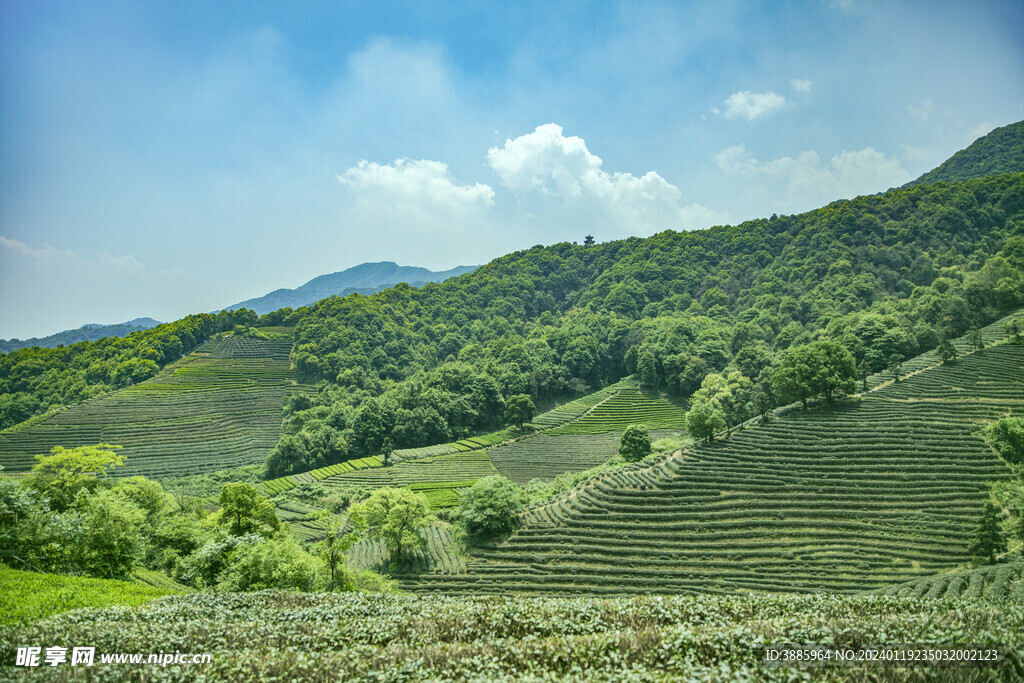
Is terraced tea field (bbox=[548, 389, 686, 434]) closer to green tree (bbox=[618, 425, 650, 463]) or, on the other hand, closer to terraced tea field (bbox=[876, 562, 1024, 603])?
green tree (bbox=[618, 425, 650, 463])

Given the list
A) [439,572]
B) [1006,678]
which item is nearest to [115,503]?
[439,572]

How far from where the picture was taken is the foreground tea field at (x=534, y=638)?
5648 mm

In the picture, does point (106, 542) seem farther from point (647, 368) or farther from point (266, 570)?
point (647, 368)

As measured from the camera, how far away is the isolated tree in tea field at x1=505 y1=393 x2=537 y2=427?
67500 mm

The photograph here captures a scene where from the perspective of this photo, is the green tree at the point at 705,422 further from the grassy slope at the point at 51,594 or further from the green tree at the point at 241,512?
the grassy slope at the point at 51,594

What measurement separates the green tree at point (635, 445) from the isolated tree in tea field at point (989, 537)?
2489 centimetres

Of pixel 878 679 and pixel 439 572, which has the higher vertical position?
pixel 878 679

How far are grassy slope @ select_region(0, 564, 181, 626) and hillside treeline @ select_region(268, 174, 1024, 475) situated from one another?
162 feet

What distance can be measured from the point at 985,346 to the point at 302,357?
312 feet

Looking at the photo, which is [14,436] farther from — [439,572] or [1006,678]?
[1006,678]

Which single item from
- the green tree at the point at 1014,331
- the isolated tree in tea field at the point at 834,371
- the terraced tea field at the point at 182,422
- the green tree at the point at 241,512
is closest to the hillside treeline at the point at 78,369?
the terraced tea field at the point at 182,422

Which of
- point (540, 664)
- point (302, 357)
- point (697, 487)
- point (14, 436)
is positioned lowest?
point (697, 487)

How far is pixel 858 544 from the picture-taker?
28.2 m

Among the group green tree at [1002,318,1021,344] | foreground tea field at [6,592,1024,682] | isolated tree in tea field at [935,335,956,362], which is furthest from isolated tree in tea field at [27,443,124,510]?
green tree at [1002,318,1021,344]
